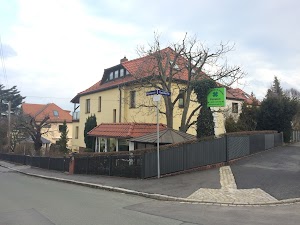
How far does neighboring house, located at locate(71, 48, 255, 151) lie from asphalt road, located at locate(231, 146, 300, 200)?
914 cm

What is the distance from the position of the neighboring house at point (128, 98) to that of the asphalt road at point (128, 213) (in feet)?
48.3

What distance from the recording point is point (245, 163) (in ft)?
59.6

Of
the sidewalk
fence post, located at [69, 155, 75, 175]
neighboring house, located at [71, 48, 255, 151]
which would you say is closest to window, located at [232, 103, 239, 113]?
neighboring house, located at [71, 48, 255, 151]

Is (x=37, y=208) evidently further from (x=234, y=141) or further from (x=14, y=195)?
(x=234, y=141)

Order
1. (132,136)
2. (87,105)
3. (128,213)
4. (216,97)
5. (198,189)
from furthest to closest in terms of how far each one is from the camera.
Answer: (87,105), (132,136), (216,97), (198,189), (128,213)

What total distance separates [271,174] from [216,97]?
6519mm

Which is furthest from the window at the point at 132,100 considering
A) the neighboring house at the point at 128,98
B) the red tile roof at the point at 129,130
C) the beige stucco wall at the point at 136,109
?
the red tile roof at the point at 129,130

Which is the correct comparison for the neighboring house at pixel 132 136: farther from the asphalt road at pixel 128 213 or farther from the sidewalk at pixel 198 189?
the asphalt road at pixel 128 213

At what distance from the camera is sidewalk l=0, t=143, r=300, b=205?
10570mm

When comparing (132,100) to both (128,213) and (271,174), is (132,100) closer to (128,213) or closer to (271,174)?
(271,174)

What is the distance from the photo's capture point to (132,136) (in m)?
24.2

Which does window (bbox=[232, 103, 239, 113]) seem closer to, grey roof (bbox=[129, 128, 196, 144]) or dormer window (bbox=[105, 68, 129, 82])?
dormer window (bbox=[105, 68, 129, 82])

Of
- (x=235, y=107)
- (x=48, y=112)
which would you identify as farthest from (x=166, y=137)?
(x=48, y=112)

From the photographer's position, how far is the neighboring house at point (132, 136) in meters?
19.6
